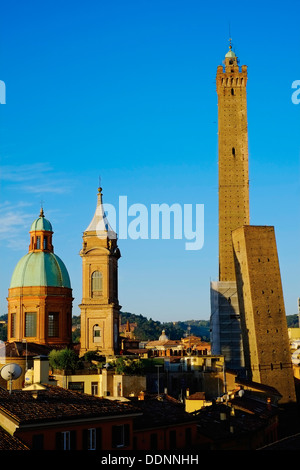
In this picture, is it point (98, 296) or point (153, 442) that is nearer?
point (153, 442)

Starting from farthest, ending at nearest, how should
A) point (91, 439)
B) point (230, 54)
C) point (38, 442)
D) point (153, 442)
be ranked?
1. point (230, 54)
2. point (153, 442)
3. point (91, 439)
4. point (38, 442)

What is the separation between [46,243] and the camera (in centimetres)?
5972

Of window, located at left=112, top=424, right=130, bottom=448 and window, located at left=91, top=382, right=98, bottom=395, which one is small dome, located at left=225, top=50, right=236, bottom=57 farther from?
window, located at left=112, top=424, right=130, bottom=448

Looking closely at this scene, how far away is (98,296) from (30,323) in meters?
6.16

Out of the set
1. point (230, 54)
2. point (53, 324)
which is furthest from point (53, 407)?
point (230, 54)

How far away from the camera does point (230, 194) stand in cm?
6731

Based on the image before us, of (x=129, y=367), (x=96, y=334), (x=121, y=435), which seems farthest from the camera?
(x=96, y=334)

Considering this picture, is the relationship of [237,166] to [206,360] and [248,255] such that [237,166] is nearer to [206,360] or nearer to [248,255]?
[248,255]

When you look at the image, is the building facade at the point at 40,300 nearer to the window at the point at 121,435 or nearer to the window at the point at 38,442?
the window at the point at 121,435

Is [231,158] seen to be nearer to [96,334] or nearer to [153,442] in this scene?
[96,334]

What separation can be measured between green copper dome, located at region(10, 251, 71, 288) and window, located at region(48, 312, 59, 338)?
2445 mm

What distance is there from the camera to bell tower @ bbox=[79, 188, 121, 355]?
55125 millimetres

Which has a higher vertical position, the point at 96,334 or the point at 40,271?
the point at 40,271
